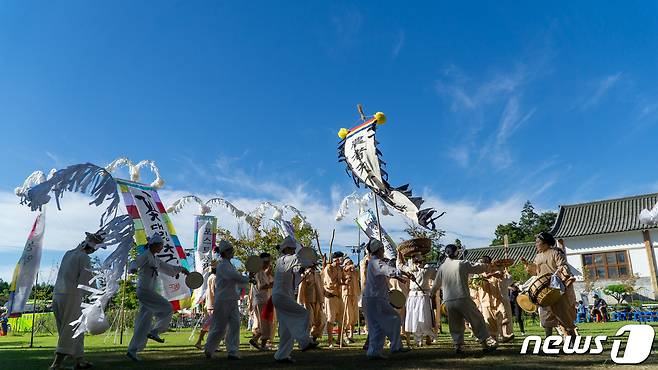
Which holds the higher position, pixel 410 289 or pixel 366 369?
pixel 410 289

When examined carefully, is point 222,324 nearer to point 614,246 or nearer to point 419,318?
point 419,318

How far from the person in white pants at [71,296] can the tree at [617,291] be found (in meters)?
27.1

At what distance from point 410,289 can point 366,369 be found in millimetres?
4604

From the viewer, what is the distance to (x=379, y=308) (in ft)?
24.2

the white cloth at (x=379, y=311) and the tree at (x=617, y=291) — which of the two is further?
the tree at (x=617, y=291)

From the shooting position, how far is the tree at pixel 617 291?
2589 cm

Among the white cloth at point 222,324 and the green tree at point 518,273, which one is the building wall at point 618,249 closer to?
the green tree at point 518,273

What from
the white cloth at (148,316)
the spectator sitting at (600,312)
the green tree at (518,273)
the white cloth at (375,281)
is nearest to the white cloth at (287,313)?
the white cloth at (375,281)

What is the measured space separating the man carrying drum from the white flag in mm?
12383

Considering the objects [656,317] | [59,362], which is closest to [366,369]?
[59,362]

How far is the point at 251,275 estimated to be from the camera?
29.1 feet

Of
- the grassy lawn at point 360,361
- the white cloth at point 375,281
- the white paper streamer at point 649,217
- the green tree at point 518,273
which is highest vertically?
the green tree at point 518,273

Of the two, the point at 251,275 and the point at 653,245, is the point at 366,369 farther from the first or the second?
the point at 653,245

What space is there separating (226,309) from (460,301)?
3656 millimetres
